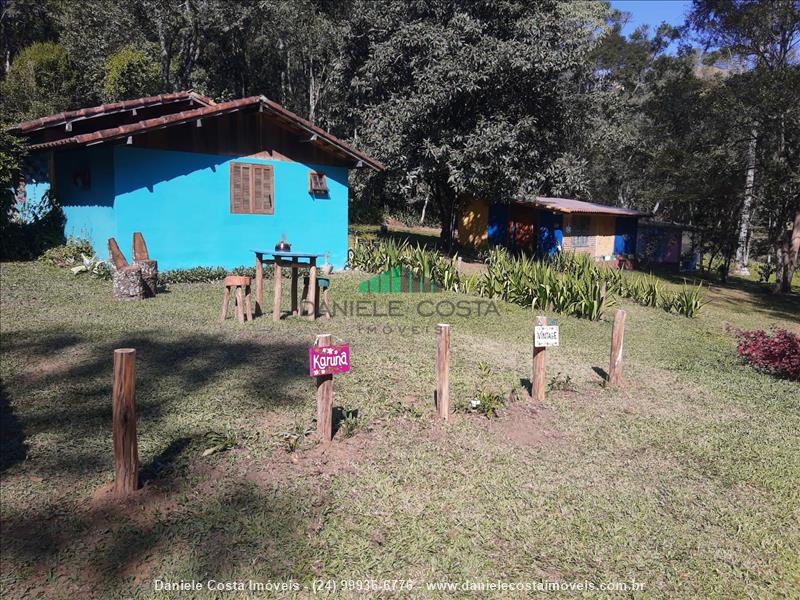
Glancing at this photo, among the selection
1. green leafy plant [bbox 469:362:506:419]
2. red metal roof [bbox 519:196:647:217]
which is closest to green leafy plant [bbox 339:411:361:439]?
green leafy plant [bbox 469:362:506:419]

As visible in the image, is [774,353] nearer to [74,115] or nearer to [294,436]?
[294,436]

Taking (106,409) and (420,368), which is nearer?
(106,409)

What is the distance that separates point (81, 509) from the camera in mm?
3670

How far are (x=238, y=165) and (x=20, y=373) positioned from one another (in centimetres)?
869

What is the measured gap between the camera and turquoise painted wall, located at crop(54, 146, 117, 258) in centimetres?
1236

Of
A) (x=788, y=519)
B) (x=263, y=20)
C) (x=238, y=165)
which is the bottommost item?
(x=788, y=519)

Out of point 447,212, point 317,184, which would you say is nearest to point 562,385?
point 317,184

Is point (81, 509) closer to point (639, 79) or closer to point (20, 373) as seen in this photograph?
point (20, 373)

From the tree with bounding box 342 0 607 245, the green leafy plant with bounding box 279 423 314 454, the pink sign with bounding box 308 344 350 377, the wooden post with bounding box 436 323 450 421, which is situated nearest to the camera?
the pink sign with bounding box 308 344 350 377

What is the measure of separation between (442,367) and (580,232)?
→ 66.3 feet

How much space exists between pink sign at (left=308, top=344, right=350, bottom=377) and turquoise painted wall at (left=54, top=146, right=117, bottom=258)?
966cm

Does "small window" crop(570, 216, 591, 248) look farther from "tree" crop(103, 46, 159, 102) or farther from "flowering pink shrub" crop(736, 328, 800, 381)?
"tree" crop(103, 46, 159, 102)

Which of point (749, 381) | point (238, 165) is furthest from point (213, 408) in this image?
point (238, 165)

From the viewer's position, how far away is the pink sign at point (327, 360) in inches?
175
